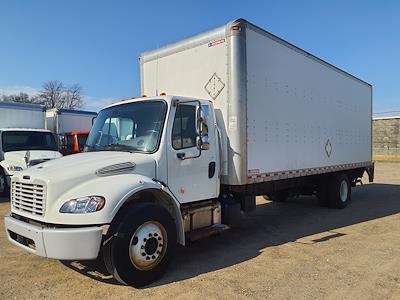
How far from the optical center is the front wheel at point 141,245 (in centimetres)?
435

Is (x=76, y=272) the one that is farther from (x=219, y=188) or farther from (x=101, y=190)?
(x=219, y=188)

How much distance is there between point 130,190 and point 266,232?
401 centimetres

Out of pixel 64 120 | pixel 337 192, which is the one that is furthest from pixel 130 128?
pixel 64 120

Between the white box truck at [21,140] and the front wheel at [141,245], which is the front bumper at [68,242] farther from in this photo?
the white box truck at [21,140]

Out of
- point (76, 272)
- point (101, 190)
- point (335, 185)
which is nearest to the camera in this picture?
point (101, 190)

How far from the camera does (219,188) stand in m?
6.21

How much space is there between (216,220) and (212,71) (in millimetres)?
2601

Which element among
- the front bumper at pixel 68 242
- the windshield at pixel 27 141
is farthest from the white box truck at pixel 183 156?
the windshield at pixel 27 141

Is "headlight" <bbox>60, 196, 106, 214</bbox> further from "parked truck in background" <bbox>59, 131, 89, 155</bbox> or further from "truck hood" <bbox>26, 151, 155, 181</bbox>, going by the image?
"parked truck in background" <bbox>59, 131, 89, 155</bbox>

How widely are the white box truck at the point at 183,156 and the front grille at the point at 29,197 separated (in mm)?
27

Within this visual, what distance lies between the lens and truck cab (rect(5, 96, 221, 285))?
13.8 ft

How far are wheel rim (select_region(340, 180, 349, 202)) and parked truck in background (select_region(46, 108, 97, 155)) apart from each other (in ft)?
33.6

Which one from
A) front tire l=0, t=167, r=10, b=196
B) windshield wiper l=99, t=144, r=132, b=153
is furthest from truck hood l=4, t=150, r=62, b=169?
windshield wiper l=99, t=144, r=132, b=153

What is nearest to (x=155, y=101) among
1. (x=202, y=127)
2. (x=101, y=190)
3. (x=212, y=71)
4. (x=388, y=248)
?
(x=202, y=127)
